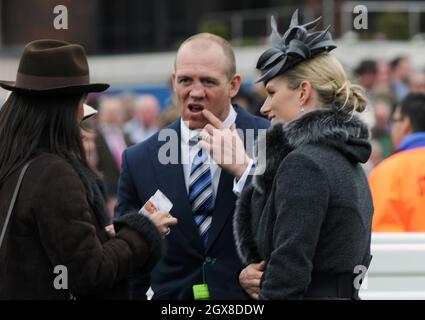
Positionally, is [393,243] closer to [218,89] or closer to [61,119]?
[218,89]

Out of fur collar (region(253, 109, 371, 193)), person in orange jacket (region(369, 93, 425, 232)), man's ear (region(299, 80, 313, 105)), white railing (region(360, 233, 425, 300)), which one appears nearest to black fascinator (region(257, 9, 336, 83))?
man's ear (region(299, 80, 313, 105))

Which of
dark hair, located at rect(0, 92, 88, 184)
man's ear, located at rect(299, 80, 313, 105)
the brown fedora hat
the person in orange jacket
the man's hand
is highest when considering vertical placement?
the brown fedora hat

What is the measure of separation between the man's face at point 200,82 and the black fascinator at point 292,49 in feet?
2.01

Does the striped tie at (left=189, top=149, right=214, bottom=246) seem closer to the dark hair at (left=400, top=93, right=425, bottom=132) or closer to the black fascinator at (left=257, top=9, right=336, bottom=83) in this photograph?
the black fascinator at (left=257, top=9, right=336, bottom=83)

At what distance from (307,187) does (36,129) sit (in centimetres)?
108

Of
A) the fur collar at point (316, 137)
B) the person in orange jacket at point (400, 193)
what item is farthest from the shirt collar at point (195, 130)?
the person in orange jacket at point (400, 193)

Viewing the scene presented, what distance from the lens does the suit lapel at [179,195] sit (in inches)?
192

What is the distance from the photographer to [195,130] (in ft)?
16.3

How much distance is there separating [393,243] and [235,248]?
2.83 feet

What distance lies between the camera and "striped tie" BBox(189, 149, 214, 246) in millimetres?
4906

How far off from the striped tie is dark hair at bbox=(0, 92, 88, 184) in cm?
91

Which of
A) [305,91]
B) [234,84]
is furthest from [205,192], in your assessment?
[305,91]

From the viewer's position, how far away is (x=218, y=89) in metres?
5.00

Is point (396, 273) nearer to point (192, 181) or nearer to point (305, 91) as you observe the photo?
point (192, 181)
